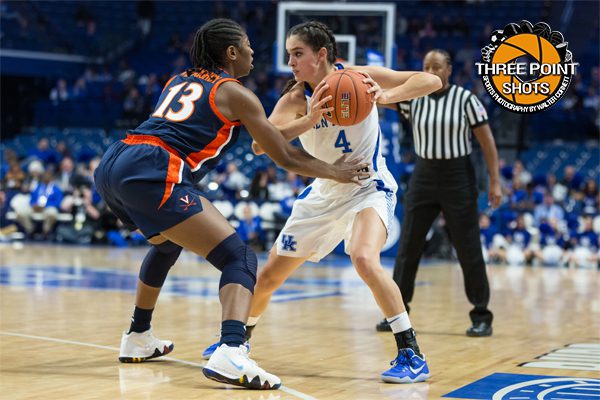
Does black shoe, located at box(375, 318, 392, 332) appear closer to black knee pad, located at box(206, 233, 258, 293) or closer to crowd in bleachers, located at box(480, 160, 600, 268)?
black knee pad, located at box(206, 233, 258, 293)

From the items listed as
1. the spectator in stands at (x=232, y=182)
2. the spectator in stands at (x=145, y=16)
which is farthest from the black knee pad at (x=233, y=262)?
the spectator in stands at (x=145, y=16)

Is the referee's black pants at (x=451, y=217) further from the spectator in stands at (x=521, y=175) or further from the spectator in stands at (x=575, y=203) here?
the spectator in stands at (x=521, y=175)

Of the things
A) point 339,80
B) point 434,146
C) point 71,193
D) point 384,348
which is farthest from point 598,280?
point 71,193

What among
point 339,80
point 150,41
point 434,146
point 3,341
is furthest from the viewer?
point 150,41

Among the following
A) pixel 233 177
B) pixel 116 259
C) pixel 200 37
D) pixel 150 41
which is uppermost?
pixel 150 41

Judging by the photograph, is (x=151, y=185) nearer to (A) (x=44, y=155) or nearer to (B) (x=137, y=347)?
(B) (x=137, y=347)

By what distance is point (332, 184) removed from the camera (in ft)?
19.1

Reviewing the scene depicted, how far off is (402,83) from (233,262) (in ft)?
5.13

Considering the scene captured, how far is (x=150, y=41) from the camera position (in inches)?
1119

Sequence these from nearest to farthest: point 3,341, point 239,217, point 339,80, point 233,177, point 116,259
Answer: point 339,80 < point 3,341 < point 116,259 < point 239,217 < point 233,177

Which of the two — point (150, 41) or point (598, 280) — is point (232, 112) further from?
point (150, 41)

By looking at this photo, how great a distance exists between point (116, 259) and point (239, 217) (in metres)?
3.49

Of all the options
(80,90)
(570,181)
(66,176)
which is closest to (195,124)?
(570,181)

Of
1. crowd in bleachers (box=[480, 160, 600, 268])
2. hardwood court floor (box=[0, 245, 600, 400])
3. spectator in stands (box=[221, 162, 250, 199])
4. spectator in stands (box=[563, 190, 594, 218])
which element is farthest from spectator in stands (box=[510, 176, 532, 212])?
spectator in stands (box=[221, 162, 250, 199])
